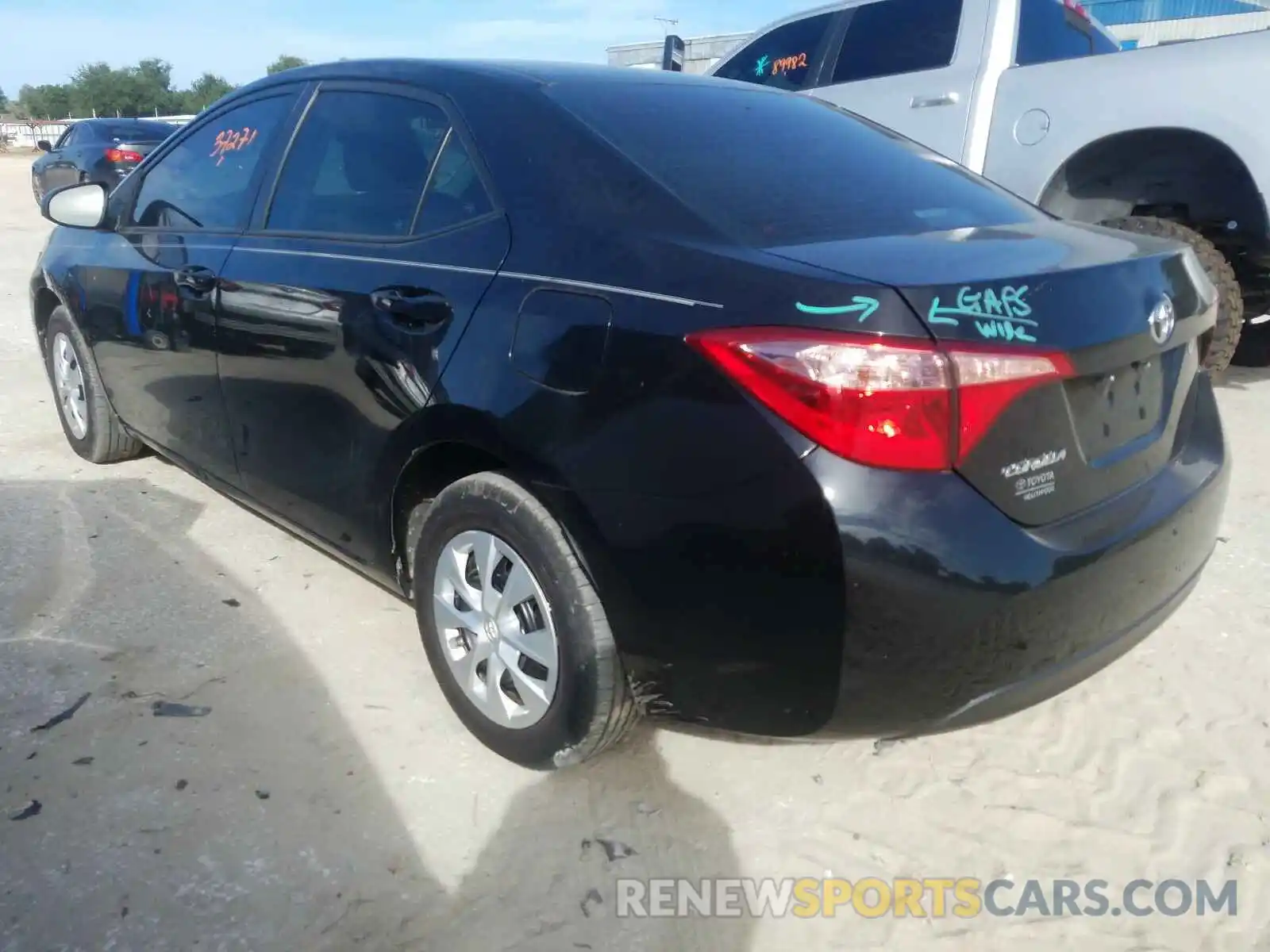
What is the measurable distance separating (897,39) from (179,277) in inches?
166

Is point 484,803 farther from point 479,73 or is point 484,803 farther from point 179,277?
point 179,277

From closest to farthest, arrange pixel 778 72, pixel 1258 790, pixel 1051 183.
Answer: pixel 1258 790 < pixel 1051 183 < pixel 778 72

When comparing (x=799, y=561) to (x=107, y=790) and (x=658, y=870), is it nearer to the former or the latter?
(x=658, y=870)

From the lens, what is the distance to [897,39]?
5719mm

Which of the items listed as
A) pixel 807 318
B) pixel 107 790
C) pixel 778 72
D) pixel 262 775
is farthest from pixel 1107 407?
pixel 778 72

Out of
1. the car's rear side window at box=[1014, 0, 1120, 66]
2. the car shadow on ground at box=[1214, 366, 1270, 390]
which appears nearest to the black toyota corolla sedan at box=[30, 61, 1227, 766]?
the car's rear side window at box=[1014, 0, 1120, 66]

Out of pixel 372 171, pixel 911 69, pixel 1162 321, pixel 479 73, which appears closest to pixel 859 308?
pixel 1162 321

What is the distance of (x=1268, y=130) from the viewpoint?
4172 mm

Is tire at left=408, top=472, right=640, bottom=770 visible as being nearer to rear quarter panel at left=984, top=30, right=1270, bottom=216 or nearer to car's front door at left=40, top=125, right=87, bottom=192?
rear quarter panel at left=984, top=30, right=1270, bottom=216

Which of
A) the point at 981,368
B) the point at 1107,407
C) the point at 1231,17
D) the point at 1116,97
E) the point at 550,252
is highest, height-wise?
the point at 1231,17

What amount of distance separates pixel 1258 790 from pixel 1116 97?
3.37m

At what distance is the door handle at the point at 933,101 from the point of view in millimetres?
5289

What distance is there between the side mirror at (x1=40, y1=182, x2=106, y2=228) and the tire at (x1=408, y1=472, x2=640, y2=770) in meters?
2.25

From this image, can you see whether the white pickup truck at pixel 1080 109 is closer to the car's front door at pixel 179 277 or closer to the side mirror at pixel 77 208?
the car's front door at pixel 179 277
